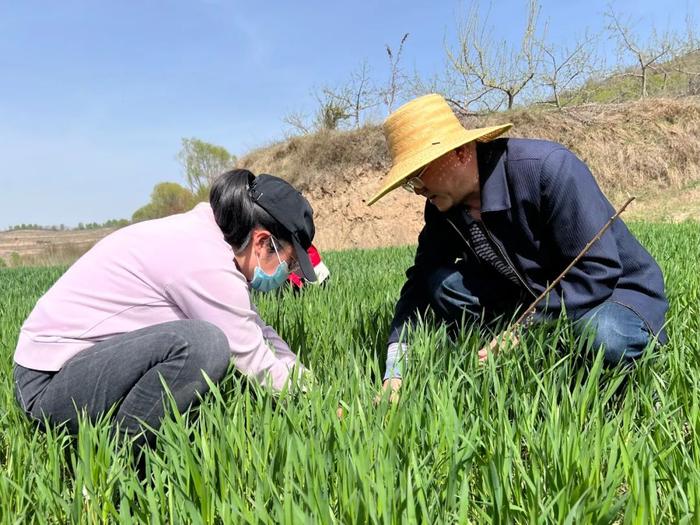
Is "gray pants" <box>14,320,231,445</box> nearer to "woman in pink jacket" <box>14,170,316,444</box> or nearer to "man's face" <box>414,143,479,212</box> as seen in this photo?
"woman in pink jacket" <box>14,170,316,444</box>

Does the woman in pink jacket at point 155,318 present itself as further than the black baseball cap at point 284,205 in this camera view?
No

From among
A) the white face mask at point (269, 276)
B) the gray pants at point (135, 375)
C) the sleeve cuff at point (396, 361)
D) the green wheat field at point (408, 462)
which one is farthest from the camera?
the white face mask at point (269, 276)

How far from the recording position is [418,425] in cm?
116

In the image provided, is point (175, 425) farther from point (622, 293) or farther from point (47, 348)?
point (622, 293)

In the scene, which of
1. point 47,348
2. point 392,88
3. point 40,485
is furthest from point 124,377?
point 392,88

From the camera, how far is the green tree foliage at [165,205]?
2722 cm

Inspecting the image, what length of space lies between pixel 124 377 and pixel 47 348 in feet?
0.83

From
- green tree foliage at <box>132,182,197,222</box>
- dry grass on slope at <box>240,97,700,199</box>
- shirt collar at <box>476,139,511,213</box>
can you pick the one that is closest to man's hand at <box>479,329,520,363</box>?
shirt collar at <box>476,139,511,213</box>

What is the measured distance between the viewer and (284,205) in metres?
1.62

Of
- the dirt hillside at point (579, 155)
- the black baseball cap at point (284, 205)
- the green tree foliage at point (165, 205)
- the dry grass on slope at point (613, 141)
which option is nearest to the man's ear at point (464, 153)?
the black baseball cap at point (284, 205)

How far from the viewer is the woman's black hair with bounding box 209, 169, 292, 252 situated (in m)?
1.58

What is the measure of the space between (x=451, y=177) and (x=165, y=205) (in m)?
29.0

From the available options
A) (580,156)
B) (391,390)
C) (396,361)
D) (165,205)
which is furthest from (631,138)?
(165,205)

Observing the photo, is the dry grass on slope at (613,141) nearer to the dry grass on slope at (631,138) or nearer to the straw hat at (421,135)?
the dry grass on slope at (631,138)
